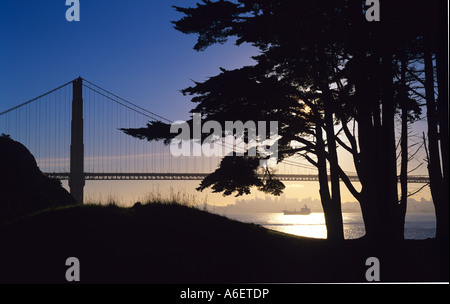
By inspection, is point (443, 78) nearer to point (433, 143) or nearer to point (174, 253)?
point (433, 143)

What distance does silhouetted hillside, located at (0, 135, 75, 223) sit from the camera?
11.2 metres

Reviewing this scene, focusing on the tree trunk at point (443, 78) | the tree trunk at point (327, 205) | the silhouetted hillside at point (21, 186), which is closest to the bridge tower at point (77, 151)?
the silhouetted hillside at point (21, 186)

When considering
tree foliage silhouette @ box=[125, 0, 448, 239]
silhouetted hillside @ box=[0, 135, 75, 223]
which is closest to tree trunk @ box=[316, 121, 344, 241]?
tree foliage silhouette @ box=[125, 0, 448, 239]

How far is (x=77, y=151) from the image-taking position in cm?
3294

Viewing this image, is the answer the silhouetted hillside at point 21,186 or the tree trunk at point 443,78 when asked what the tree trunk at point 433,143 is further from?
the silhouetted hillside at point 21,186

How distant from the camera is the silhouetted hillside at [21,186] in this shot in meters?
11.2

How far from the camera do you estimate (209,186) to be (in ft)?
35.4

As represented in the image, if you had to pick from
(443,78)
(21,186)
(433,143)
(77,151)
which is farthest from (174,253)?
(77,151)

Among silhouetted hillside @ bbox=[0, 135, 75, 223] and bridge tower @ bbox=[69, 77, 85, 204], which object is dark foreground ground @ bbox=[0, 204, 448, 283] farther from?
bridge tower @ bbox=[69, 77, 85, 204]

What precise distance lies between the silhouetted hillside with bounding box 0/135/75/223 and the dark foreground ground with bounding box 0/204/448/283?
10.1 ft

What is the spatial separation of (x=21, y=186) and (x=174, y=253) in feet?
23.4

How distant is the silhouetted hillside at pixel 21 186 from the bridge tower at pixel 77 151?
1678 centimetres
